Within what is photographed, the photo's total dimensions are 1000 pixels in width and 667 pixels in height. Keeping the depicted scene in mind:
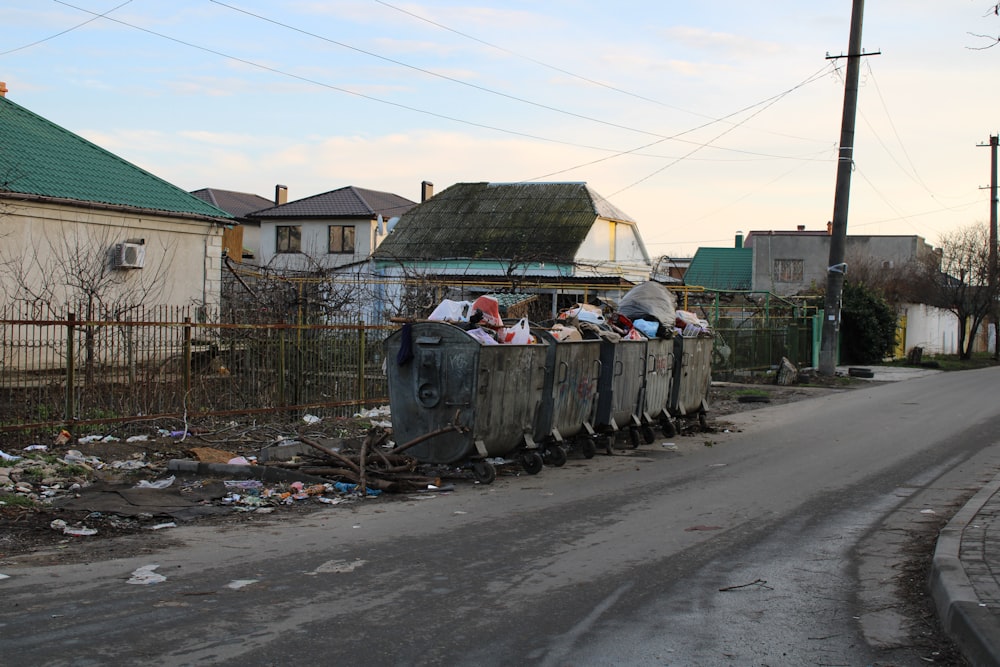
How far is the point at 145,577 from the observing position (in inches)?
247

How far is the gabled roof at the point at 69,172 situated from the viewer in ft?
59.1

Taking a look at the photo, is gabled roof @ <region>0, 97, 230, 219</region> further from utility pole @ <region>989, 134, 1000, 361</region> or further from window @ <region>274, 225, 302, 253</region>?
utility pole @ <region>989, 134, 1000, 361</region>

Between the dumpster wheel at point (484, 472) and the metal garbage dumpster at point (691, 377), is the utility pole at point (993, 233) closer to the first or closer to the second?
the metal garbage dumpster at point (691, 377)

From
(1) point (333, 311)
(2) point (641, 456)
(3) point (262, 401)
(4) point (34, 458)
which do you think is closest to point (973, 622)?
(2) point (641, 456)

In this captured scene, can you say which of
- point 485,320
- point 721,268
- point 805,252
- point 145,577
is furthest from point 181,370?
point 721,268

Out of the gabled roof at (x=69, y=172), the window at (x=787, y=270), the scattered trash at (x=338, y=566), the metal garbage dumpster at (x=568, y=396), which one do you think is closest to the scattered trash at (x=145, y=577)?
the scattered trash at (x=338, y=566)

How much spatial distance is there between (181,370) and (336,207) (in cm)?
4208

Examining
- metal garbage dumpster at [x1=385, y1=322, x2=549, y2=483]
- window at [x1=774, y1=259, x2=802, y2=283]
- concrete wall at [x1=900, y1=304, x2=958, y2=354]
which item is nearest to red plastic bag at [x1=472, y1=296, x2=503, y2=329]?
metal garbage dumpster at [x1=385, y1=322, x2=549, y2=483]

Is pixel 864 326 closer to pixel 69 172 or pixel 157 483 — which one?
pixel 69 172

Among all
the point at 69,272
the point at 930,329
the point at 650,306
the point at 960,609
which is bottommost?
the point at 960,609

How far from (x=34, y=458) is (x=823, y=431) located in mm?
11708

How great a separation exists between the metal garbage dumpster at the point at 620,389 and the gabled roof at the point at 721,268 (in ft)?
171

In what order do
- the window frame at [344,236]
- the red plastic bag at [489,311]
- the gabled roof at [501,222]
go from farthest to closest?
the window frame at [344,236]
the gabled roof at [501,222]
the red plastic bag at [489,311]

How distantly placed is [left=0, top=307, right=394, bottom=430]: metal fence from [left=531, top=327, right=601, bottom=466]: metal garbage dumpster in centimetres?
440
